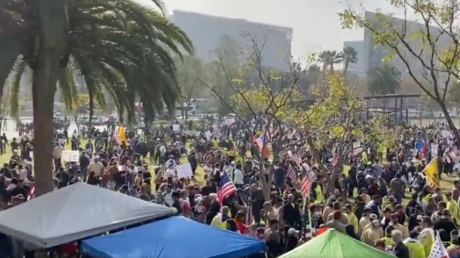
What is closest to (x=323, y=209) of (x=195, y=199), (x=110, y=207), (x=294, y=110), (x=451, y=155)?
(x=195, y=199)

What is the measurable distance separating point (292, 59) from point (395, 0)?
7.83m

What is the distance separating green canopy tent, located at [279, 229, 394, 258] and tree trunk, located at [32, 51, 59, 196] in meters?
7.19

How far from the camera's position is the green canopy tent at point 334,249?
8.80 meters

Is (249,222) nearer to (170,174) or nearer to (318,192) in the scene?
(318,192)

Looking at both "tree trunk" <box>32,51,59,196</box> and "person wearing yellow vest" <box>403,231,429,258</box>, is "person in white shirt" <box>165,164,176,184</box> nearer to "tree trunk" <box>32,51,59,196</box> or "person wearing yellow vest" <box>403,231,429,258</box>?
"tree trunk" <box>32,51,59,196</box>

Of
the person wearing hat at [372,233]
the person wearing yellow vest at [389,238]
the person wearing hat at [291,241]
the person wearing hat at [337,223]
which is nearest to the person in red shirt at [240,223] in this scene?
the person wearing hat at [291,241]

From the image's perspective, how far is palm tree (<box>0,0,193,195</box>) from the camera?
44.6 ft

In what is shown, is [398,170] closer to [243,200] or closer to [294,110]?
[294,110]

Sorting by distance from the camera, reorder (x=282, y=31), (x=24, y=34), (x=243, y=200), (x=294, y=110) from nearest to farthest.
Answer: (x=24, y=34), (x=243, y=200), (x=294, y=110), (x=282, y=31)

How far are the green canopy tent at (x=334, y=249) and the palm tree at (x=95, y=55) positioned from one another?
6.87 meters

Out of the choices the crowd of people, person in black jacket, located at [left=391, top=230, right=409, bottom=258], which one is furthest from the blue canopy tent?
person in black jacket, located at [left=391, top=230, right=409, bottom=258]

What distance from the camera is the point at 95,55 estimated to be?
14648 millimetres

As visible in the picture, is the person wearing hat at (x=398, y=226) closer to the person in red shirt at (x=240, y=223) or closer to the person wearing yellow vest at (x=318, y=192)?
the person in red shirt at (x=240, y=223)

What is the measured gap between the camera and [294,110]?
77.6 ft
